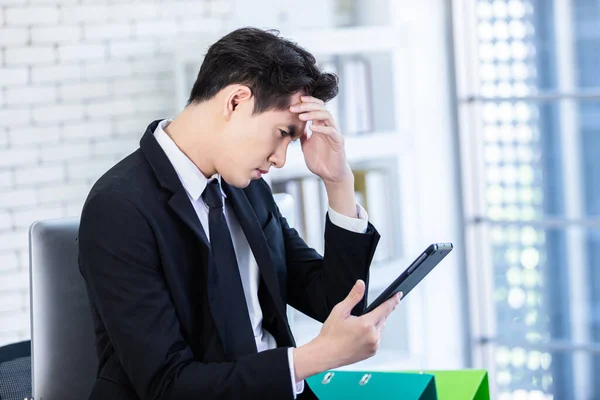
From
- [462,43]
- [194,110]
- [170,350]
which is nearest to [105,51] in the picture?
[462,43]

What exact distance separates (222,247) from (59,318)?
1.19ft

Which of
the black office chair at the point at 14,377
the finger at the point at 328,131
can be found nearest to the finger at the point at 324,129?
the finger at the point at 328,131

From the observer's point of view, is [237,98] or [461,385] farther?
[461,385]

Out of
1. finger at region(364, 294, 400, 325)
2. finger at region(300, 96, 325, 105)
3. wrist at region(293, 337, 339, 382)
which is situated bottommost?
wrist at region(293, 337, 339, 382)

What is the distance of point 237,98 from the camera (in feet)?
5.06

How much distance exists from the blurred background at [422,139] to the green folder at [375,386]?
1457mm

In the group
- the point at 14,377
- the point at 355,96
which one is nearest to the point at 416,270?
the point at 14,377

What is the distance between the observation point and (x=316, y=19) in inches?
144

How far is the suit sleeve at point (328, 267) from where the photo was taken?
5.75 ft

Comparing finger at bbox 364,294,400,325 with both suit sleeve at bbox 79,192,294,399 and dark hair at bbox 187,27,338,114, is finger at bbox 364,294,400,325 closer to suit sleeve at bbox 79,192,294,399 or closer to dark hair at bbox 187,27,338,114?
suit sleeve at bbox 79,192,294,399

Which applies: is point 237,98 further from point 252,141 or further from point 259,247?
point 259,247

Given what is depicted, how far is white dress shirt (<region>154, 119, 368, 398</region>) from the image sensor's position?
160 cm

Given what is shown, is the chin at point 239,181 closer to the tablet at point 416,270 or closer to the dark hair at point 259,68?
the dark hair at point 259,68

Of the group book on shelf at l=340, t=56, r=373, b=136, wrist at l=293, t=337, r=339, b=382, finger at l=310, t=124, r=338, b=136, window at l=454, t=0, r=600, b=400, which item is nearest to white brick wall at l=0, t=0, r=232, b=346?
book on shelf at l=340, t=56, r=373, b=136
